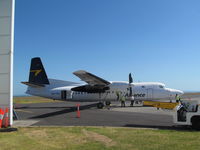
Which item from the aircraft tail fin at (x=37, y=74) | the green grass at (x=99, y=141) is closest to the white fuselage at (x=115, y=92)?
the aircraft tail fin at (x=37, y=74)

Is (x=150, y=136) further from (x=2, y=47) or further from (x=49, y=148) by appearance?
(x=2, y=47)

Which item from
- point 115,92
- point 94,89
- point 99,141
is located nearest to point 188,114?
point 99,141

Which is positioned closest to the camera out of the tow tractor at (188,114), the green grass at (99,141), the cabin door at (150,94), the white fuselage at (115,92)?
the green grass at (99,141)

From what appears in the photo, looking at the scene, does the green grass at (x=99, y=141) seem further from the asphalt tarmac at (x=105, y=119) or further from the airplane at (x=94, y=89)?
the airplane at (x=94, y=89)

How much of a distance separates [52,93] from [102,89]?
696cm

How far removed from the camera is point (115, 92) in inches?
899

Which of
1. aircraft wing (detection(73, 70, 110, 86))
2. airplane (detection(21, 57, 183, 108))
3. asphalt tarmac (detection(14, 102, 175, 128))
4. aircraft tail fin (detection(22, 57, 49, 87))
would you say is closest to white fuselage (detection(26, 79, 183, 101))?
airplane (detection(21, 57, 183, 108))

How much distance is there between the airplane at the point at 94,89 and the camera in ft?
72.4

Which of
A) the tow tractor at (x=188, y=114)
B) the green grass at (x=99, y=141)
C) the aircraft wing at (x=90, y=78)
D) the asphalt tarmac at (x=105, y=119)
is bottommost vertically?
the asphalt tarmac at (x=105, y=119)

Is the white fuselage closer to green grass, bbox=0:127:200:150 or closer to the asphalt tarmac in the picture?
the asphalt tarmac

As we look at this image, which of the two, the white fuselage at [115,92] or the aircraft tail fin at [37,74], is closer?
the white fuselage at [115,92]

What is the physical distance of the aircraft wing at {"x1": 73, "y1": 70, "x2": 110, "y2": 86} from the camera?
764 inches

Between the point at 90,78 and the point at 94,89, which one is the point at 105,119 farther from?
the point at 94,89

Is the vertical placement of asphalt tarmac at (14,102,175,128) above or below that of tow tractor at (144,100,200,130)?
below
